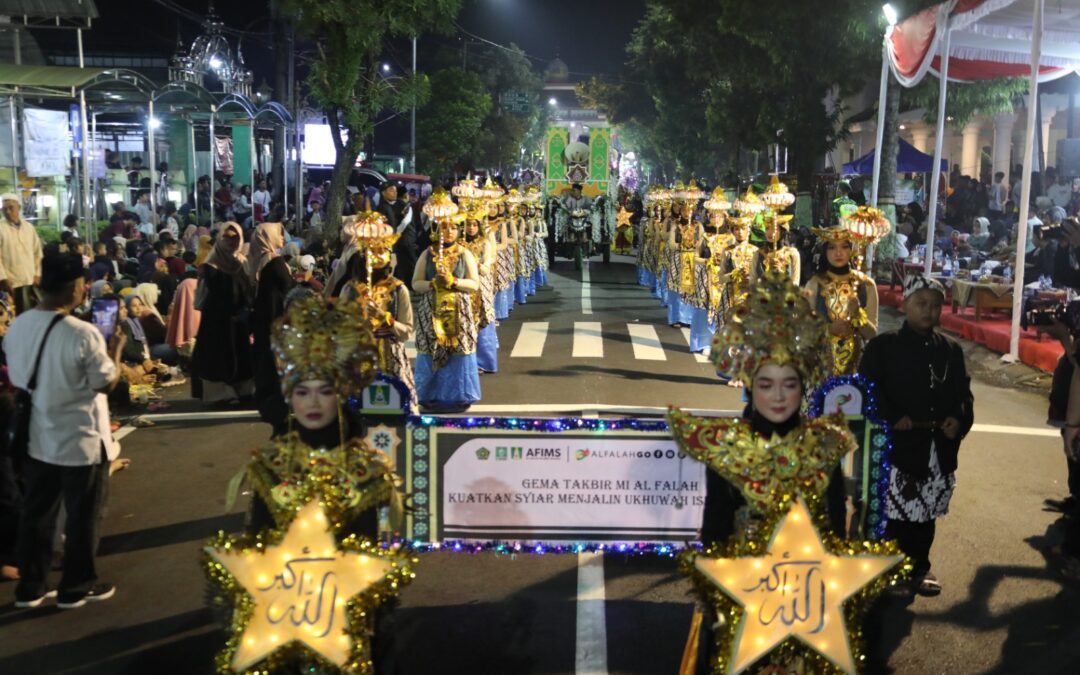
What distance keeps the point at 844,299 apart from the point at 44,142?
14832 millimetres

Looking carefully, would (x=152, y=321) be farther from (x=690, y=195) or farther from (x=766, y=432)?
(x=766, y=432)

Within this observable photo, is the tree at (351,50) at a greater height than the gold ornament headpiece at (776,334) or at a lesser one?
greater

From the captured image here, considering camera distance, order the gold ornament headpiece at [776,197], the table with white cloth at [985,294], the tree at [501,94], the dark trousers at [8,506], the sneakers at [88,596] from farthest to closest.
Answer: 1. the tree at [501,94]
2. the table with white cloth at [985,294]
3. the gold ornament headpiece at [776,197]
4. the dark trousers at [8,506]
5. the sneakers at [88,596]

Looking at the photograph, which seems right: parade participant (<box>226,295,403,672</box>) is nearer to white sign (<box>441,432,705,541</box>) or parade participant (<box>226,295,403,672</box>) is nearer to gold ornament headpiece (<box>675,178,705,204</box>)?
white sign (<box>441,432,705,541</box>)

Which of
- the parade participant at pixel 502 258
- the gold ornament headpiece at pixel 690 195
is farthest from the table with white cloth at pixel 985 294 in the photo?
the parade participant at pixel 502 258

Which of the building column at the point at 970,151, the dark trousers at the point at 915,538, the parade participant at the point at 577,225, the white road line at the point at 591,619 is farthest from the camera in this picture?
the building column at the point at 970,151

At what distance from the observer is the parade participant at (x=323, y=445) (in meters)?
4.06

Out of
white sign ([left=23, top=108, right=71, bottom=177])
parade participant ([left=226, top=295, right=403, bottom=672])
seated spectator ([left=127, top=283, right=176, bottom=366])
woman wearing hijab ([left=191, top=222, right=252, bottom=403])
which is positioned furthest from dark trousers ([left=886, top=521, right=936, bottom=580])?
white sign ([left=23, top=108, right=71, bottom=177])

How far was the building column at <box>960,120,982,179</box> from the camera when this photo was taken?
3356 centimetres

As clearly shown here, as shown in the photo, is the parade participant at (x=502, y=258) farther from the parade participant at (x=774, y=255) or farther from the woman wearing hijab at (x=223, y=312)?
the parade participant at (x=774, y=255)

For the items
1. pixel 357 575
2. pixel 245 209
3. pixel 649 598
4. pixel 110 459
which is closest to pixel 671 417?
pixel 357 575

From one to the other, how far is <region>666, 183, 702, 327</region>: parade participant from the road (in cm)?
722

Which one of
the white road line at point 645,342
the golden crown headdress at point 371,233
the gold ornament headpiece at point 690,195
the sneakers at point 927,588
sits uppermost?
the gold ornament headpiece at point 690,195

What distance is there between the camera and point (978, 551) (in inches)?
282
